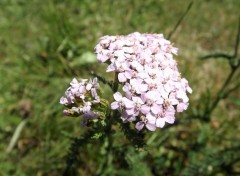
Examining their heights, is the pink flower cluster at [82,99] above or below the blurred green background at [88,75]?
below

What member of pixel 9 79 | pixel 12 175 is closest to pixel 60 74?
pixel 9 79

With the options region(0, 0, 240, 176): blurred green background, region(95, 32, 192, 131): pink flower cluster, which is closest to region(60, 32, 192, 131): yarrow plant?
region(95, 32, 192, 131): pink flower cluster

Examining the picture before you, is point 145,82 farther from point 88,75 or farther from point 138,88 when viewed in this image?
point 88,75

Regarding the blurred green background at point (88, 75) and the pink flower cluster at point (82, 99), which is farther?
the blurred green background at point (88, 75)

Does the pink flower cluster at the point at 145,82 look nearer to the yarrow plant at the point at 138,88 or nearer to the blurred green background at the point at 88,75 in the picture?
the yarrow plant at the point at 138,88

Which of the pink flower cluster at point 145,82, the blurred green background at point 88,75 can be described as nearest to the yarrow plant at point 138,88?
the pink flower cluster at point 145,82

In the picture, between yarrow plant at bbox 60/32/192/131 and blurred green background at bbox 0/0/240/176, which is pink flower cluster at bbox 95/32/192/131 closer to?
yarrow plant at bbox 60/32/192/131

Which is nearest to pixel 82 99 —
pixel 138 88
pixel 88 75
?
pixel 138 88
